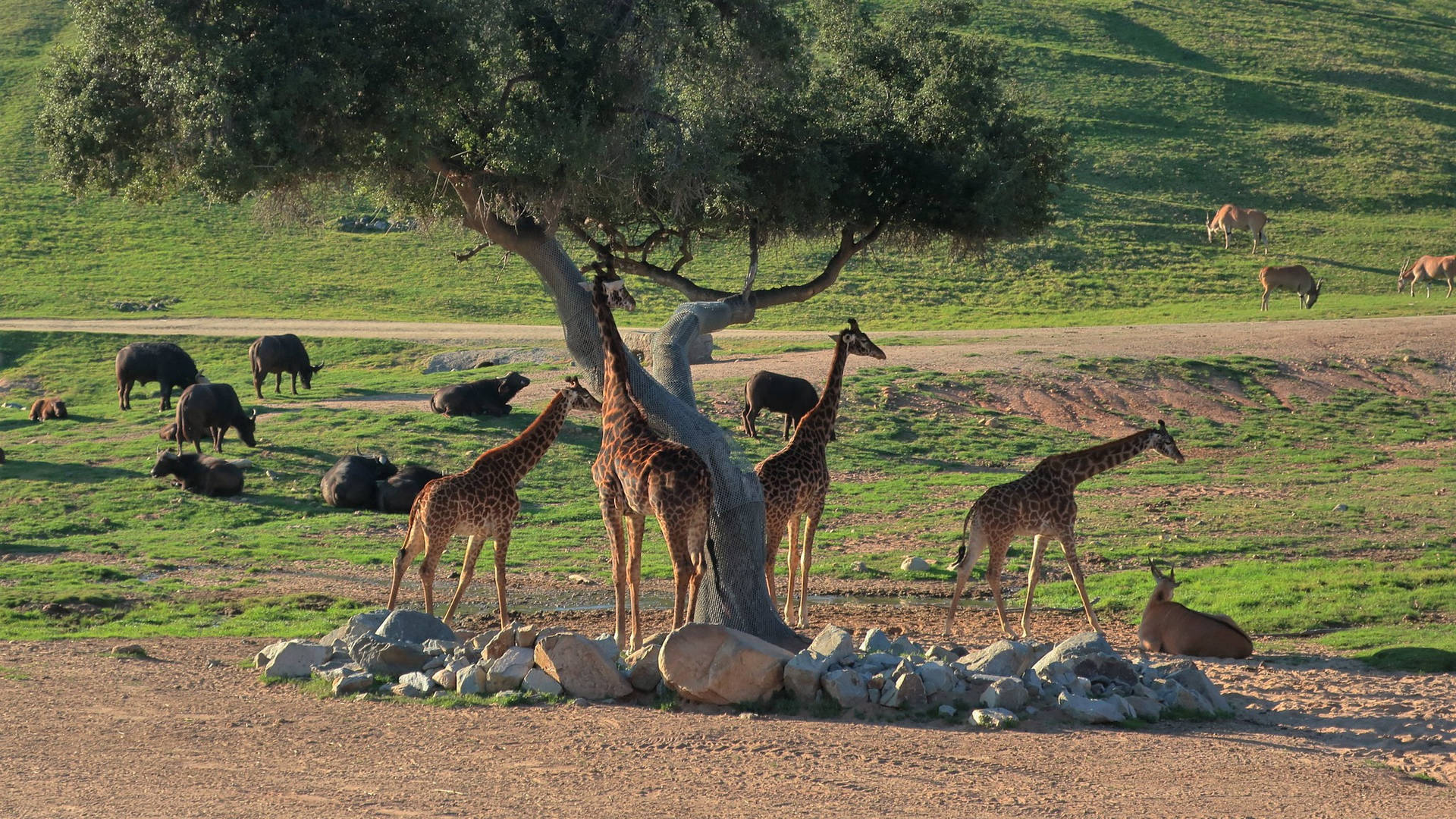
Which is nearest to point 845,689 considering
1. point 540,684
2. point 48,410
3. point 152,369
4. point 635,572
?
point 540,684

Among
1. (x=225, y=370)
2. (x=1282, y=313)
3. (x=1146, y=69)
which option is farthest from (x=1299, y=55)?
(x=225, y=370)

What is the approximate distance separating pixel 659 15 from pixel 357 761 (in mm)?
8068

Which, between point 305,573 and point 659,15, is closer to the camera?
point 659,15

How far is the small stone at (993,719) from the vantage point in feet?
36.2

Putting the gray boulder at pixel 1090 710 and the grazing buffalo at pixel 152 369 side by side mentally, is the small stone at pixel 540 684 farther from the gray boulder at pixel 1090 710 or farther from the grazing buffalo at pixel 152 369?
the grazing buffalo at pixel 152 369

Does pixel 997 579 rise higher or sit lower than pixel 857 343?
lower

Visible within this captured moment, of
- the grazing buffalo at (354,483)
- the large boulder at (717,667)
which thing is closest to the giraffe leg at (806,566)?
the large boulder at (717,667)

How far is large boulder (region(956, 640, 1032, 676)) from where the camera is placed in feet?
39.2

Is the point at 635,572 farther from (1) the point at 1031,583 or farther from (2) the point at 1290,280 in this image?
(2) the point at 1290,280

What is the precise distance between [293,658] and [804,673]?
4.58m

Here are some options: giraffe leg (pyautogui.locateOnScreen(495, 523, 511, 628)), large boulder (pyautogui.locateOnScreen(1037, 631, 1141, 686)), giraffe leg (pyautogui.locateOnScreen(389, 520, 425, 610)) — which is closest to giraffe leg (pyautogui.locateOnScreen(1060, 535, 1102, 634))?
large boulder (pyautogui.locateOnScreen(1037, 631, 1141, 686))

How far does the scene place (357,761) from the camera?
9930 millimetres

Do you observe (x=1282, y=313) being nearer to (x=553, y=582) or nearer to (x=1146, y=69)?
(x=553, y=582)

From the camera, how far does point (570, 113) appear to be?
13.8 metres
